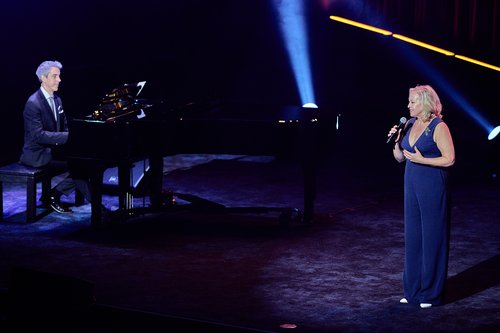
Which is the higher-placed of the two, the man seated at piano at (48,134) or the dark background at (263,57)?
the dark background at (263,57)

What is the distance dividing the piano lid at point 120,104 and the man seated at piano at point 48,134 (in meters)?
0.40

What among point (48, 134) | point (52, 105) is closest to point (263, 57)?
point (52, 105)

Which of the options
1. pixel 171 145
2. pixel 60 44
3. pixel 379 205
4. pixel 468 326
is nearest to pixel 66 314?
pixel 468 326

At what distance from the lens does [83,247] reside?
7340mm

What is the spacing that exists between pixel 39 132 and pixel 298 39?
484cm

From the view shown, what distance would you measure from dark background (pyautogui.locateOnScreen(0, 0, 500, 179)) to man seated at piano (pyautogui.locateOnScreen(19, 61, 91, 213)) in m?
0.64

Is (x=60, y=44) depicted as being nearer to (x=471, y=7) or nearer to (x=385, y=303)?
(x=471, y=7)

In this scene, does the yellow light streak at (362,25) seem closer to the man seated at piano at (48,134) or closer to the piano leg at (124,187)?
the piano leg at (124,187)

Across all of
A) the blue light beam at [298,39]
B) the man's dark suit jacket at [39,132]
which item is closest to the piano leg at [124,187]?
the man's dark suit jacket at [39,132]

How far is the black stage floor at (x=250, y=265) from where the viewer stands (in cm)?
490

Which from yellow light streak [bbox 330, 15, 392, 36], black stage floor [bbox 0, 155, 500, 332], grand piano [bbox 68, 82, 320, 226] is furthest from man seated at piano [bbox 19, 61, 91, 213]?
yellow light streak [bbox 330, 15, 392, 36]

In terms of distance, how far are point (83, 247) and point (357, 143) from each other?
563 cm

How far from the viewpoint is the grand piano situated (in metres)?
7.70

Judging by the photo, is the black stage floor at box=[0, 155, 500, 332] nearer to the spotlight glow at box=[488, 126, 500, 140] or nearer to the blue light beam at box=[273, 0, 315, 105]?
the spotlight glow at box=[488, 126, 500, 140]
